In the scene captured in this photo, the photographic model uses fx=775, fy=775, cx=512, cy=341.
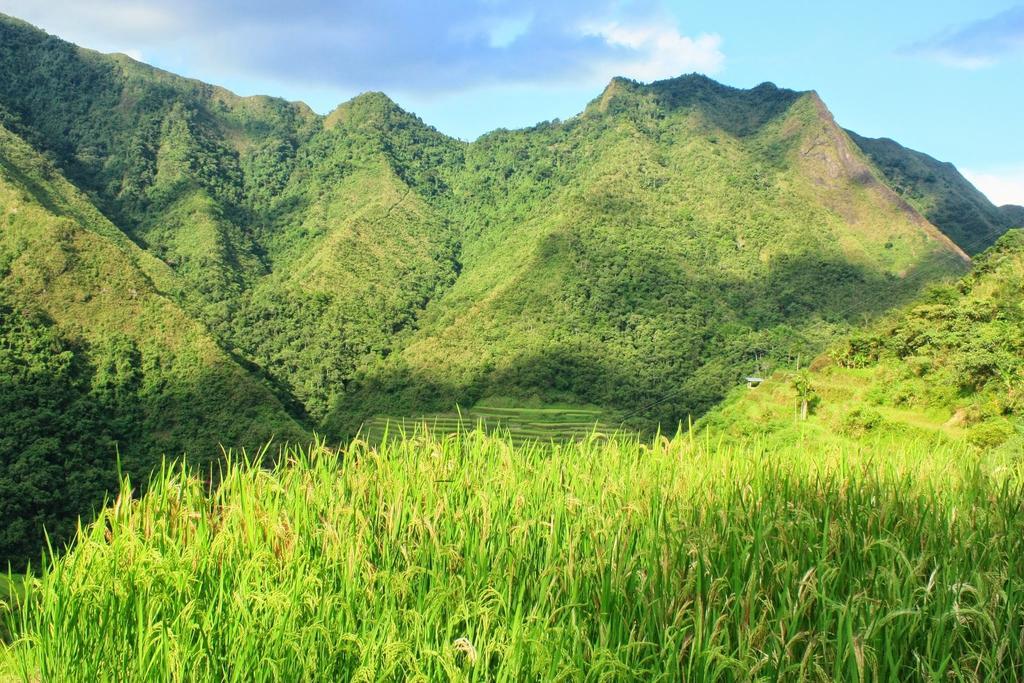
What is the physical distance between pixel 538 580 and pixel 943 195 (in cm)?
12055

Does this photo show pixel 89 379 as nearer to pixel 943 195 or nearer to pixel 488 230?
pixel 488 230

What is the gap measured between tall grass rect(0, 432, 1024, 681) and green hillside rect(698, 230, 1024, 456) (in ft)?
28.2

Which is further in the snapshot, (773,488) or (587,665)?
(773,488)

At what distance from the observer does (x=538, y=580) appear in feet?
11.1

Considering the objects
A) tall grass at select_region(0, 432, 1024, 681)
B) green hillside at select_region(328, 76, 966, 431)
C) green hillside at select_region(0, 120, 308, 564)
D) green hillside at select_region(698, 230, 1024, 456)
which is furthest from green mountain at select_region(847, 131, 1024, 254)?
tall grass at select_region(0, 432, 1024, 681)

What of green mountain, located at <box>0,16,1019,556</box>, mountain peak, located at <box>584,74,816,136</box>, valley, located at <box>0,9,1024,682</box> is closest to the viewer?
valley, located at <box>0,9,1024,682</box>

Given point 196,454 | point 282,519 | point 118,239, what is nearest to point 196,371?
point 196,454

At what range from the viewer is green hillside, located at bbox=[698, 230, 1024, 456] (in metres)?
17.1

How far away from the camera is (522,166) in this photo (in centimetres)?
11362

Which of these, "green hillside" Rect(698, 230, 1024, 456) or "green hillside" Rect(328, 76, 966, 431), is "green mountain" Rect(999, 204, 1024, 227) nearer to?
"green hillside" Rect(328, 76, 966, 431)

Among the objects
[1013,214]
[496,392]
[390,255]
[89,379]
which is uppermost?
[1013,214]

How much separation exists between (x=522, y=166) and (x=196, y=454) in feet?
264

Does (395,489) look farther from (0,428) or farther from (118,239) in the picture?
(118,239)

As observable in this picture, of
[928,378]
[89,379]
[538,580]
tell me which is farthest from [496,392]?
[538,580]
